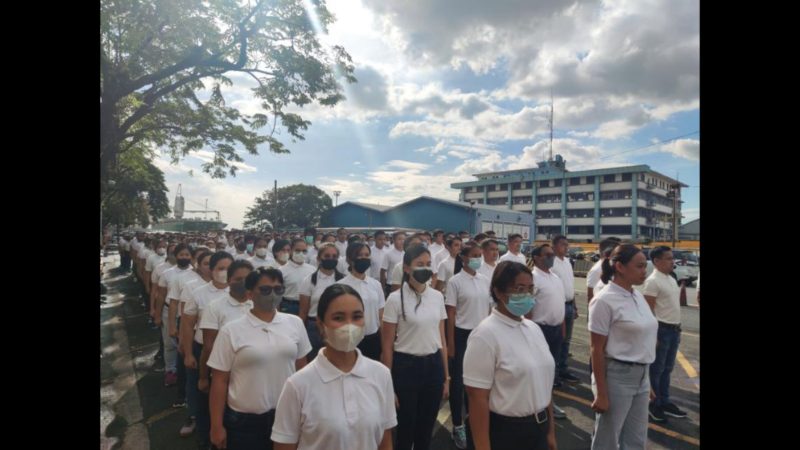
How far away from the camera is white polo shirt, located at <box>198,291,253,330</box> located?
10.8 ft

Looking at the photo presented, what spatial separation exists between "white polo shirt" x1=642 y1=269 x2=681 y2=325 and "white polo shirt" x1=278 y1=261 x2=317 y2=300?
420 cm

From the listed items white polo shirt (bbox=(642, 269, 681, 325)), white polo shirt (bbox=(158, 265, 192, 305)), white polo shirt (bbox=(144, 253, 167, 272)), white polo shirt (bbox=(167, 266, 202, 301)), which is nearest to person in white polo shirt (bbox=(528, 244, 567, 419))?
white polo shirt (bbox=(642, 269, 681, 325))

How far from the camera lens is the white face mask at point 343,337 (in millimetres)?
1977

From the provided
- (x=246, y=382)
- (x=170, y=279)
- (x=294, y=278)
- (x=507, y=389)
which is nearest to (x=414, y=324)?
(x=507, y=389)

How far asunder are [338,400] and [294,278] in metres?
3.87

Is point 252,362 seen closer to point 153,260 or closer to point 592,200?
point 153,260

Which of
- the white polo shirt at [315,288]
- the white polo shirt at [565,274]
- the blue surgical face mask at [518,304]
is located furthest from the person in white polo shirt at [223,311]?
the white polo shirt at [565,274]

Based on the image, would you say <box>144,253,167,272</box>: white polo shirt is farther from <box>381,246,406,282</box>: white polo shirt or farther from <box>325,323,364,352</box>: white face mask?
<box>325,323,364,352</box>: white face mask

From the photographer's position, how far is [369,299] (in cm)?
430

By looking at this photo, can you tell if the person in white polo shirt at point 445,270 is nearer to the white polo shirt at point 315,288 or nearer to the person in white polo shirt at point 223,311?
the white polo shirt at point 315,288
